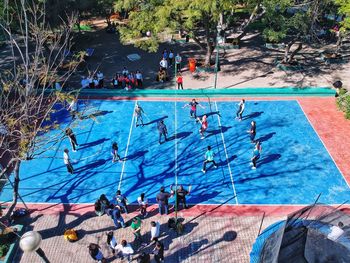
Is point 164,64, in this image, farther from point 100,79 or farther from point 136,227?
point 136,227

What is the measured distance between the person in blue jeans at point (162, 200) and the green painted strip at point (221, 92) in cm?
1070

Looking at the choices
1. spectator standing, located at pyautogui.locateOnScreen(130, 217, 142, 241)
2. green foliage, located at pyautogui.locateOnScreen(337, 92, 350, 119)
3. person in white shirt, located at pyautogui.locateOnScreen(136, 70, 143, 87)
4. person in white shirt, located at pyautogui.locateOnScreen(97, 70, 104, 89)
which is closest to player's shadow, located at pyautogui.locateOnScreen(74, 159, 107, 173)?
spectator standing, located at pyautogui.locateOnScreen(130, 217, 142, 241)

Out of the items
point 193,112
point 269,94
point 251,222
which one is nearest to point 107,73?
point 193,112

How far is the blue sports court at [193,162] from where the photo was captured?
1650 cm

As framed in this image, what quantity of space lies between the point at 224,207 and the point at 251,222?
1394mm

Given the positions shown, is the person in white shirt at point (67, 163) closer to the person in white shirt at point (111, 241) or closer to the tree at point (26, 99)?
the tree at point (26, 99)

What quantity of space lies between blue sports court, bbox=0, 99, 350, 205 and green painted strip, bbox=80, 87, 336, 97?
148 cm

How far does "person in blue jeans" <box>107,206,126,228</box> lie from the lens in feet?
45.9

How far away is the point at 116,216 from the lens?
46.3ft

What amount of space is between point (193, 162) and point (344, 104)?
35.1 feet

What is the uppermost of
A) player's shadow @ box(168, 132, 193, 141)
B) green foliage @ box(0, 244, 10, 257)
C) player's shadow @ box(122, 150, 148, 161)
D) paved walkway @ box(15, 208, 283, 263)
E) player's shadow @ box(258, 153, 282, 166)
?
player's shadow @ box(168, 132, 193, 141)

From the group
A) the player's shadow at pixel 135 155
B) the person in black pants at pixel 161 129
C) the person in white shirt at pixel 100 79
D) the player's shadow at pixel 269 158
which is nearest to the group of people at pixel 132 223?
the player's shadow at pixel 135 155

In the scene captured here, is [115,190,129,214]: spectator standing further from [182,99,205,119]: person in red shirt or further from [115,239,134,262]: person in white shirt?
[182,99,205,119]: person in red shirt

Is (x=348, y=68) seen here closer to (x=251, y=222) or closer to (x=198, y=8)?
(x=198, y=8)
